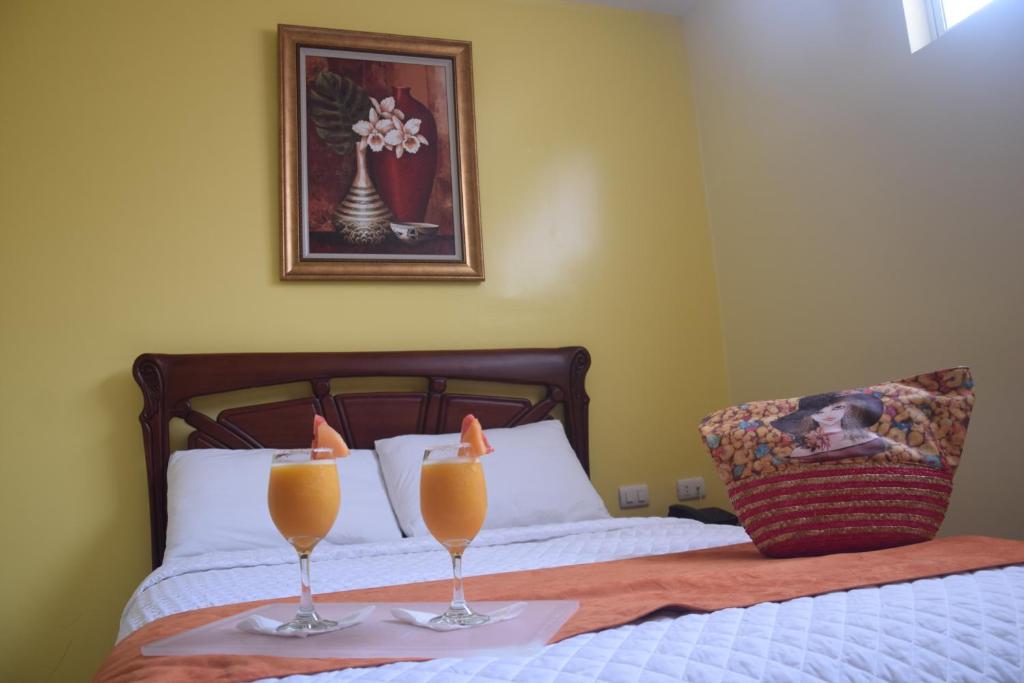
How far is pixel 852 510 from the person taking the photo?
1418mm

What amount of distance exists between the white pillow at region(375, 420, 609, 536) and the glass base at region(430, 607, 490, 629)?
1384 mm

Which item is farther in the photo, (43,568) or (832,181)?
(832,181)

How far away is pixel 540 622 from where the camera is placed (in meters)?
0.87

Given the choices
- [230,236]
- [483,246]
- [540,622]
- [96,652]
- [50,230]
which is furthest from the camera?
[483,246]

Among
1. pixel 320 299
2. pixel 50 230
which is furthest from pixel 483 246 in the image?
pixel 50 230

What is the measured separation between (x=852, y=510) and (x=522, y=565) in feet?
2.18

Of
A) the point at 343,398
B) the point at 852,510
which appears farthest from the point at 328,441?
the point at 343,398

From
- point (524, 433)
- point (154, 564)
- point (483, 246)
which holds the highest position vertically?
point (483, 246)

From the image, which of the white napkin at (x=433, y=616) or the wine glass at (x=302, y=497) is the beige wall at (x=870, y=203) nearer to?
the white napkin at (x=433, y=616)

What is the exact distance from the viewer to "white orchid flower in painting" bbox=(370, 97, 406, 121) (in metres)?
2.90

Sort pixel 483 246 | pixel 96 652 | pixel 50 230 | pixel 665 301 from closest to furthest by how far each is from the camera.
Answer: pixel 96 652 → pixel 50 230 → pixel 483 246 → pixel 665 301

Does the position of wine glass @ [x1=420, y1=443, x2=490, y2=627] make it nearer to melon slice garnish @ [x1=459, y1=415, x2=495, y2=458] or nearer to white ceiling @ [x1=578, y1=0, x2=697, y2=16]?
melon slice garnish @ [x1=459, y1=415, x2=495, y2=458]

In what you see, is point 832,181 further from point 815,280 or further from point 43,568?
point 43,568

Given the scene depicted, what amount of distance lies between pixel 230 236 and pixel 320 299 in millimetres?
385
